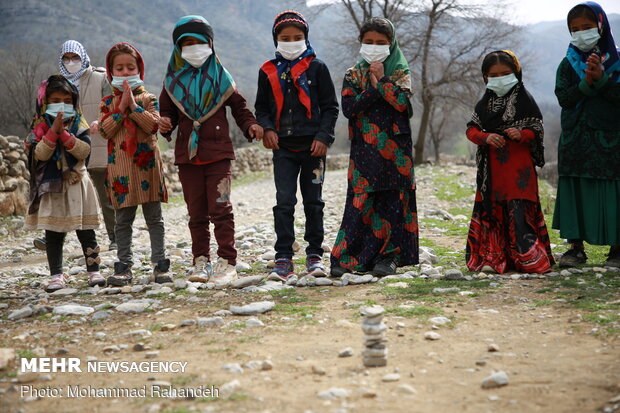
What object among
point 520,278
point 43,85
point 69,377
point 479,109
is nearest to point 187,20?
point 43,85

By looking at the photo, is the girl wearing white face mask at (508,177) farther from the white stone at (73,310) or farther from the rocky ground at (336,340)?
the white stone at (73,310)

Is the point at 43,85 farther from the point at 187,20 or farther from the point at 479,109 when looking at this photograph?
the point at 479,109

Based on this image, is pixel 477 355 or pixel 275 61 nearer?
pixel 477 355

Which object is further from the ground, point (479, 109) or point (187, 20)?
point (187, 20)

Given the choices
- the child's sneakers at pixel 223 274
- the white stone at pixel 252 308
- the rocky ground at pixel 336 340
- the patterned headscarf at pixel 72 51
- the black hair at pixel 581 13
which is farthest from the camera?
the patterned headscarf at pixel 72 51

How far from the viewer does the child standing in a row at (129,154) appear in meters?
5.02

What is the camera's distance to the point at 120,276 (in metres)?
5.08

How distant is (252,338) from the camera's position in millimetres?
3328

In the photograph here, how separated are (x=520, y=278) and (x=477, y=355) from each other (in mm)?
2097

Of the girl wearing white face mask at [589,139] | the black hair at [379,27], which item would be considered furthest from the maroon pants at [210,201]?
the girl wearing white face mask at [589,139]

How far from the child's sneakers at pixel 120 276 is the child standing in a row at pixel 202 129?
1.99 feet

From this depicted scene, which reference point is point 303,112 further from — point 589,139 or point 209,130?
point 589,139

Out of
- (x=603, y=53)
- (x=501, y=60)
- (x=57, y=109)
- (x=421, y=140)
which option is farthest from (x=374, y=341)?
(x=421, y=140)

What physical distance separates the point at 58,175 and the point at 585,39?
486 cm
